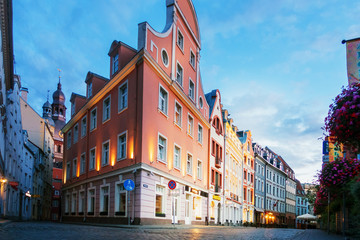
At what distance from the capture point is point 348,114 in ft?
29.3

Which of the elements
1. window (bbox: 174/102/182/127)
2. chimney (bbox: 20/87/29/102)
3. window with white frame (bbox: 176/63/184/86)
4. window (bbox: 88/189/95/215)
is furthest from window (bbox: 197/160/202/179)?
chimney (bbox: 20/87/29/102)

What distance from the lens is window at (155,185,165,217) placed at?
23.0 m

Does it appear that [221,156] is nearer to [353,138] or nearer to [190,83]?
[190,83]

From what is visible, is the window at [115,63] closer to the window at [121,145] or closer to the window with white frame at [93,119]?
the window with white frame at [93,119]

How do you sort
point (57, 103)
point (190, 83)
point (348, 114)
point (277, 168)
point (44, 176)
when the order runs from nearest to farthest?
point (348, 114) < point (190, 83) < point (44, 176) < point (277, 168) < point (57, 103)

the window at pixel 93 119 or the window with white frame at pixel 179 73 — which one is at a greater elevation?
the window with white frame at pixel 179 73

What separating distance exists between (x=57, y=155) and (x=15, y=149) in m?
43.9

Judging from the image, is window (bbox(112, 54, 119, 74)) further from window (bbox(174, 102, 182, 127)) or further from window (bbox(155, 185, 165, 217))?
window (bbox(155, 185, 165, 217))

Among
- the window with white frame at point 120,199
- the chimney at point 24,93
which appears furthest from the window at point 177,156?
the chimney at point 24,93

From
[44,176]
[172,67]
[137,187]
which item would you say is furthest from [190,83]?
[44,176]

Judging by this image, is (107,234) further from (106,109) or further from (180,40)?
(180,40)

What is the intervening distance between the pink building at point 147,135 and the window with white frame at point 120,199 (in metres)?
0.06

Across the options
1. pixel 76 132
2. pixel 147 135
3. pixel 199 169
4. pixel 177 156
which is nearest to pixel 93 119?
pixel 76 132

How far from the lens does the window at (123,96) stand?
24.4 m
